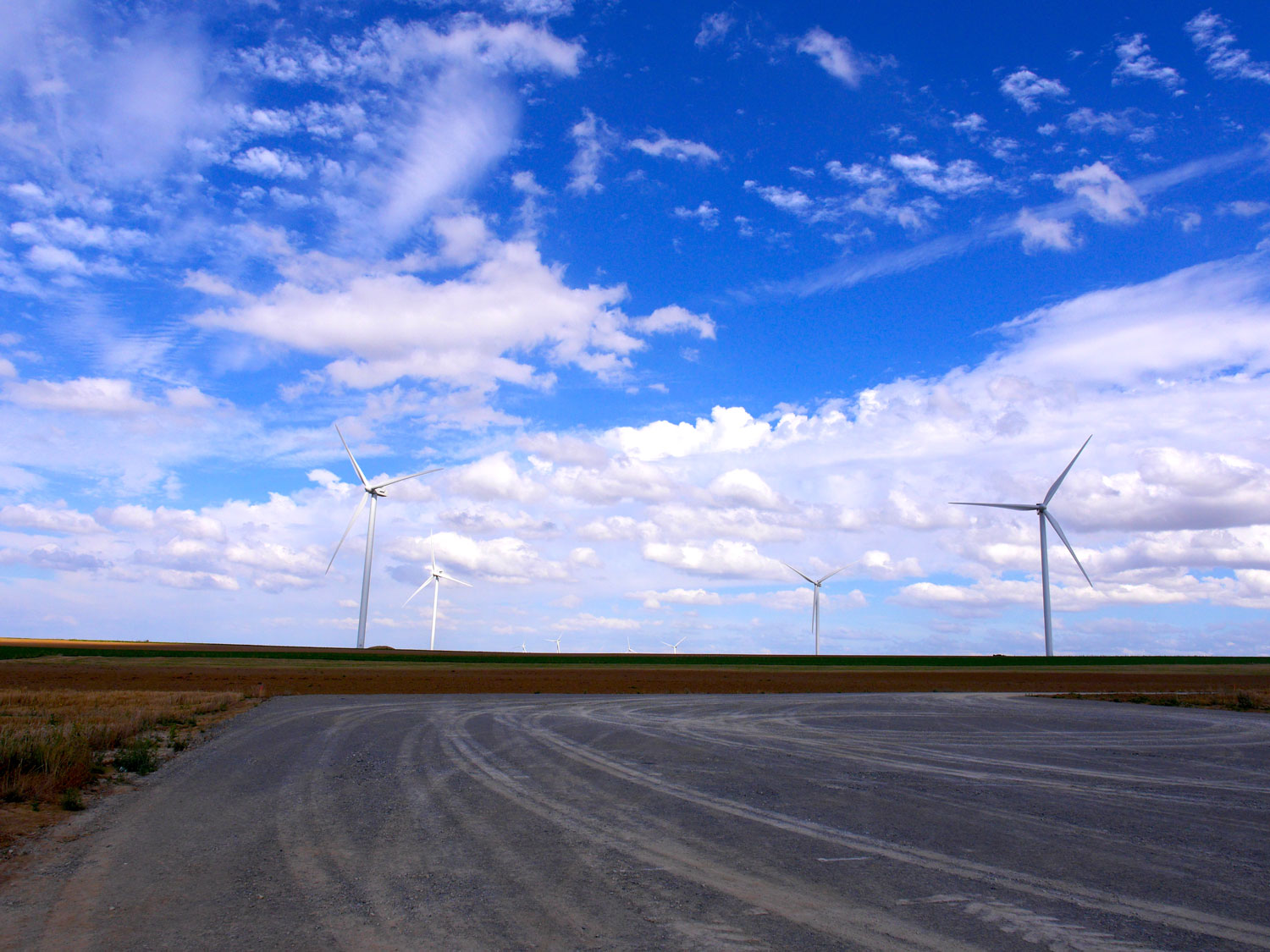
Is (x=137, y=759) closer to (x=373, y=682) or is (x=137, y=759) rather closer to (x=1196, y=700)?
(x=1196, y=700)

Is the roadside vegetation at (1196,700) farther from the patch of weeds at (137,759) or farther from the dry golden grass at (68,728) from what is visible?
the dry golden grass at (68,728)

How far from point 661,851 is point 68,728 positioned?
16855 mm

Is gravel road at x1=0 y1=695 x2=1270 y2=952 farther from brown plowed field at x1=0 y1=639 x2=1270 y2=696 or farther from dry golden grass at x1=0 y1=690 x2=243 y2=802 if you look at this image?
brown plowed field at x1=0 y1=639 x2=1270 y2=696

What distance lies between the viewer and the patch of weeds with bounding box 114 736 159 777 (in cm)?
1628

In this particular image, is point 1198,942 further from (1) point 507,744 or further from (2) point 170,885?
(1) point 507,744

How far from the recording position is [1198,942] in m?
6.93

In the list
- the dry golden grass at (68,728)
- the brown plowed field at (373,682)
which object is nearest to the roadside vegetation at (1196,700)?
the brown plowed field at (373,682)

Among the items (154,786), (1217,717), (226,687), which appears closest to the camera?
(154,786)

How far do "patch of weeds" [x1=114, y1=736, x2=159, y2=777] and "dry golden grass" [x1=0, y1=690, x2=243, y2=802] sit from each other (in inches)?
18.8

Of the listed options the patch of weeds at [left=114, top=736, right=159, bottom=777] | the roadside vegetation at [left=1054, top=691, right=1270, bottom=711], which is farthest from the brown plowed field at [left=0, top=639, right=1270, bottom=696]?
the patch of weeds at [left=114, top=736, right=159, bottom=777]

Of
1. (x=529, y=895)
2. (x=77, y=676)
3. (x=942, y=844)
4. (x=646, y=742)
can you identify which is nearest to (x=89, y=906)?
(x=529, y=895)

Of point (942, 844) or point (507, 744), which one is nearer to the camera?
point (942, 844)

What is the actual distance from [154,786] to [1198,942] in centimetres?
1529

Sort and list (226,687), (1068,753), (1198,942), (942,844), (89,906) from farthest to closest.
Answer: (226,687), (1068,753), (942,844), (89,906), (1198,942)
